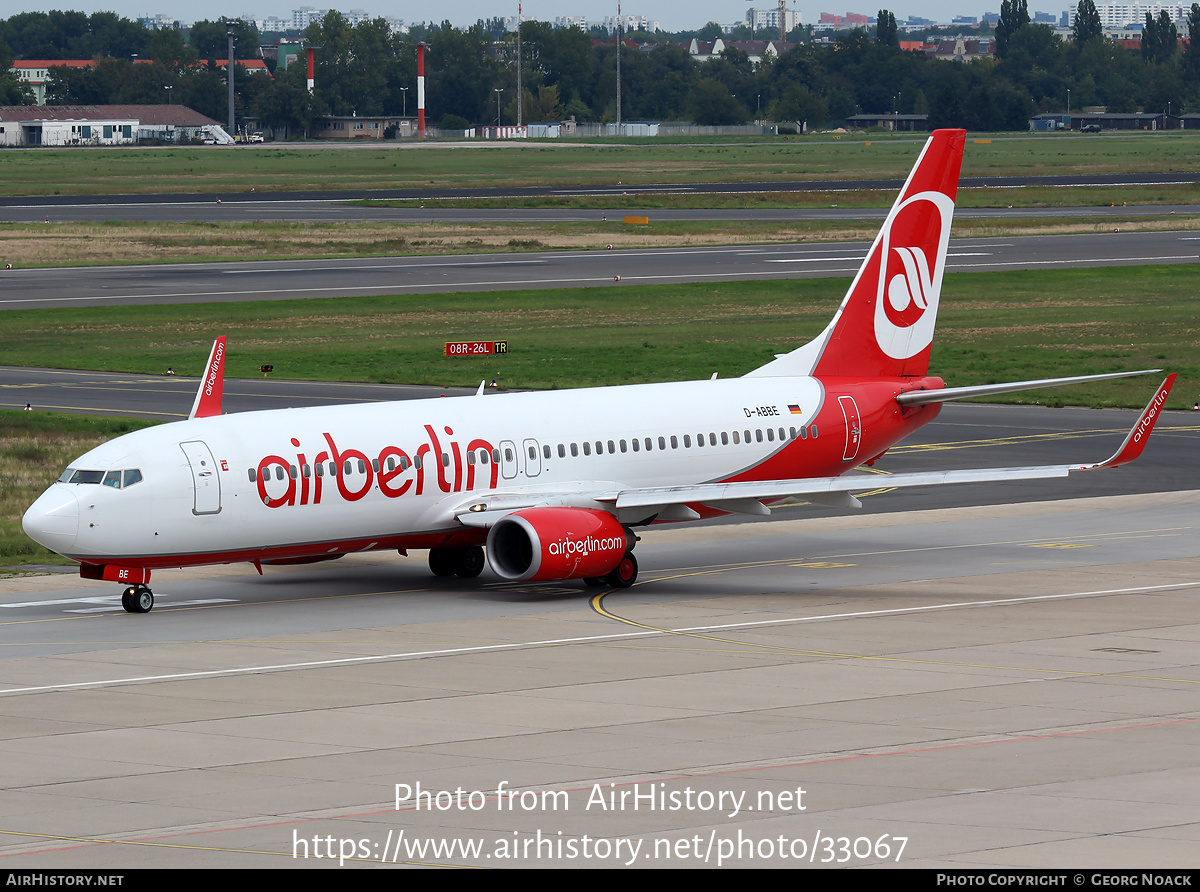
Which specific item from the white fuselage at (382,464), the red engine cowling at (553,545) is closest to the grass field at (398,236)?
the white fuselage at (382,464)

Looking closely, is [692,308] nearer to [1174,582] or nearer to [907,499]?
[907,499]

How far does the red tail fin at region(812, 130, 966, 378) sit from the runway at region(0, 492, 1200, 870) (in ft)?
14.9

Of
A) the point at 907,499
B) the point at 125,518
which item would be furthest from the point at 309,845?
the point at 907,499

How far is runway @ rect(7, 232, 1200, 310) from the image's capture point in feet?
336

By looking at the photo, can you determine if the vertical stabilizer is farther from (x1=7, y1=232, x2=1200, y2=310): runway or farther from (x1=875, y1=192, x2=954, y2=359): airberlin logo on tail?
(x1=7, y1=232, x2=1200, y2=310): runway

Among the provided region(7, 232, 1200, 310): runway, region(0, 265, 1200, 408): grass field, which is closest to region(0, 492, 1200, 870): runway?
region(0, 265, 1200, 408): grass field

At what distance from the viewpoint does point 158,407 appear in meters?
65.0

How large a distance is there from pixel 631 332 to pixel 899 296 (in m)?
40.3

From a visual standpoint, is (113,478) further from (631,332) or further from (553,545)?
(631,332)

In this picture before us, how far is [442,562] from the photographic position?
134ft

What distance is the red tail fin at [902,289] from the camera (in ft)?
150

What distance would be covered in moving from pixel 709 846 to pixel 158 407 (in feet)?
160

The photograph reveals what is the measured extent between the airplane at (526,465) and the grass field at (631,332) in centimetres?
2372

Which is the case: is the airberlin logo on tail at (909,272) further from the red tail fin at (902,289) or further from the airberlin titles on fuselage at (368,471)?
the airberlin titles on fuselage at (368,471)
